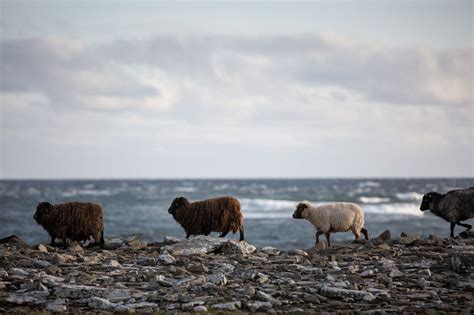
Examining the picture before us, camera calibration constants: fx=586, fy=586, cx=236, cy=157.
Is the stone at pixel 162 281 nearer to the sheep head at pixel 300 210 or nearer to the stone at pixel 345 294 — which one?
the stone at pixel 345 294

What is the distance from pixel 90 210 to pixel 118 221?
98.7 ft

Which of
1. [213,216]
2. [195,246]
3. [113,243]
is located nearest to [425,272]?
[195,246]

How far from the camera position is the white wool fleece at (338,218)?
→ 51.4 feet

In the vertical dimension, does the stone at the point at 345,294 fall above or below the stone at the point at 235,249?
below

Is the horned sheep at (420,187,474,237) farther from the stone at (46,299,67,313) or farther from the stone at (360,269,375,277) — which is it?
the stone at (46,299,67,313)

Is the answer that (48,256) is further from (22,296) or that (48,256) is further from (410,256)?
(410,256)

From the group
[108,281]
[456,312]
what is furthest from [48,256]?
[456,312]

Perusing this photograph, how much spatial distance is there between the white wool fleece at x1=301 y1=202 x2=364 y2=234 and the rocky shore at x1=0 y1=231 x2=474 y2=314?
4.53ft

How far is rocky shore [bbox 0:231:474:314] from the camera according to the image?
902 cm

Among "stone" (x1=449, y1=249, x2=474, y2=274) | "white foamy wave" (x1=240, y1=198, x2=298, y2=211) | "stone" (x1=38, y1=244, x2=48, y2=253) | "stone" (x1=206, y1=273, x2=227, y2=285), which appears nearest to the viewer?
"stone" (x1=206, y1=273, x2=227, y2=285)

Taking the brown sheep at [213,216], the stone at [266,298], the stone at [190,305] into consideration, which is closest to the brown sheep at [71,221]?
the brown sheep at [213,216]

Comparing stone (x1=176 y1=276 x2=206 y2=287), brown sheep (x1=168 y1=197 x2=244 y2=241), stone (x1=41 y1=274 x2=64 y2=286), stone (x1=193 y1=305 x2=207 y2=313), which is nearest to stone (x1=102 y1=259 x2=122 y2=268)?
stone (x1=41 y1=274 x2=64 y2=286)

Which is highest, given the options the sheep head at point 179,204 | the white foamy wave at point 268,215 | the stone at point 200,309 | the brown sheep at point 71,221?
the sheep head at point 179,204

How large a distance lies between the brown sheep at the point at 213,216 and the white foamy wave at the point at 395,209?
115 feet
